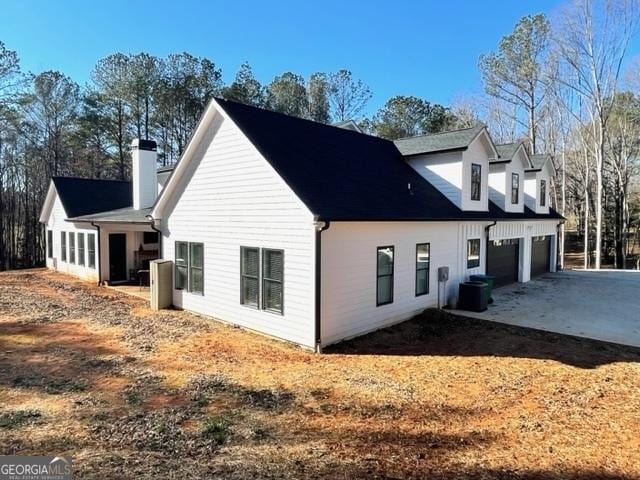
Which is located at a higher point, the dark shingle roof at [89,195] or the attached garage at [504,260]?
the dark shingle roof at [89,195]

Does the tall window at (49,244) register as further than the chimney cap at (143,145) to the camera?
Yes

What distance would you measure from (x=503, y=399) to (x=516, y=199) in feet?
41.6

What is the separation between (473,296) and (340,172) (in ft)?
18.1

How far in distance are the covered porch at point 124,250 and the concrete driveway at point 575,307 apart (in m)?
13.2

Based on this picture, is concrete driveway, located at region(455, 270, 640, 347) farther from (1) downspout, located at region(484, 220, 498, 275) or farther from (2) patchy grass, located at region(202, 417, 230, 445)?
(2) patchy grass, located at region(202, 417, 230, 445)

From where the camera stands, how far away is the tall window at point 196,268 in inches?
438

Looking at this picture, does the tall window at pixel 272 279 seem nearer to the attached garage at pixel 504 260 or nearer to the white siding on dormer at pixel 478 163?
the white siding on dormer at pixel 478 163

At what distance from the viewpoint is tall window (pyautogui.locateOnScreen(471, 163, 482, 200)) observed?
527 inches

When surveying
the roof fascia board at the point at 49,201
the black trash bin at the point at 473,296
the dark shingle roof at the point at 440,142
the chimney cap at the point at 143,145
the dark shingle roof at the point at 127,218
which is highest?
the chimney cap at the point at 143,145

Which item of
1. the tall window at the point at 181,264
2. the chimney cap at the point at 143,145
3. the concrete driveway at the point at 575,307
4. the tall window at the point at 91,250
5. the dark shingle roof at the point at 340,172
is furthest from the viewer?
the tall window at the point at 91,250

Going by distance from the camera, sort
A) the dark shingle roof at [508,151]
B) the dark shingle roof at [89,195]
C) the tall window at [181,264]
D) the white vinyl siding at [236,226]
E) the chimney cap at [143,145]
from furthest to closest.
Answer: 1. the dark shingle roof at [89,195]
2. the chimney cap at [143,145]
3. the dark shingle roof at [508,151]
4. the tall window at [181,264]
5. the white vinyl siding at [236,226]

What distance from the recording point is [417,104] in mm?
32312

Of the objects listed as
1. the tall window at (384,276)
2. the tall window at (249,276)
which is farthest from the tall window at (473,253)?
the tall window at (249,276)

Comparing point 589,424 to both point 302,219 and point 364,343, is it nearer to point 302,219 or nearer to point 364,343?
point 364,343
